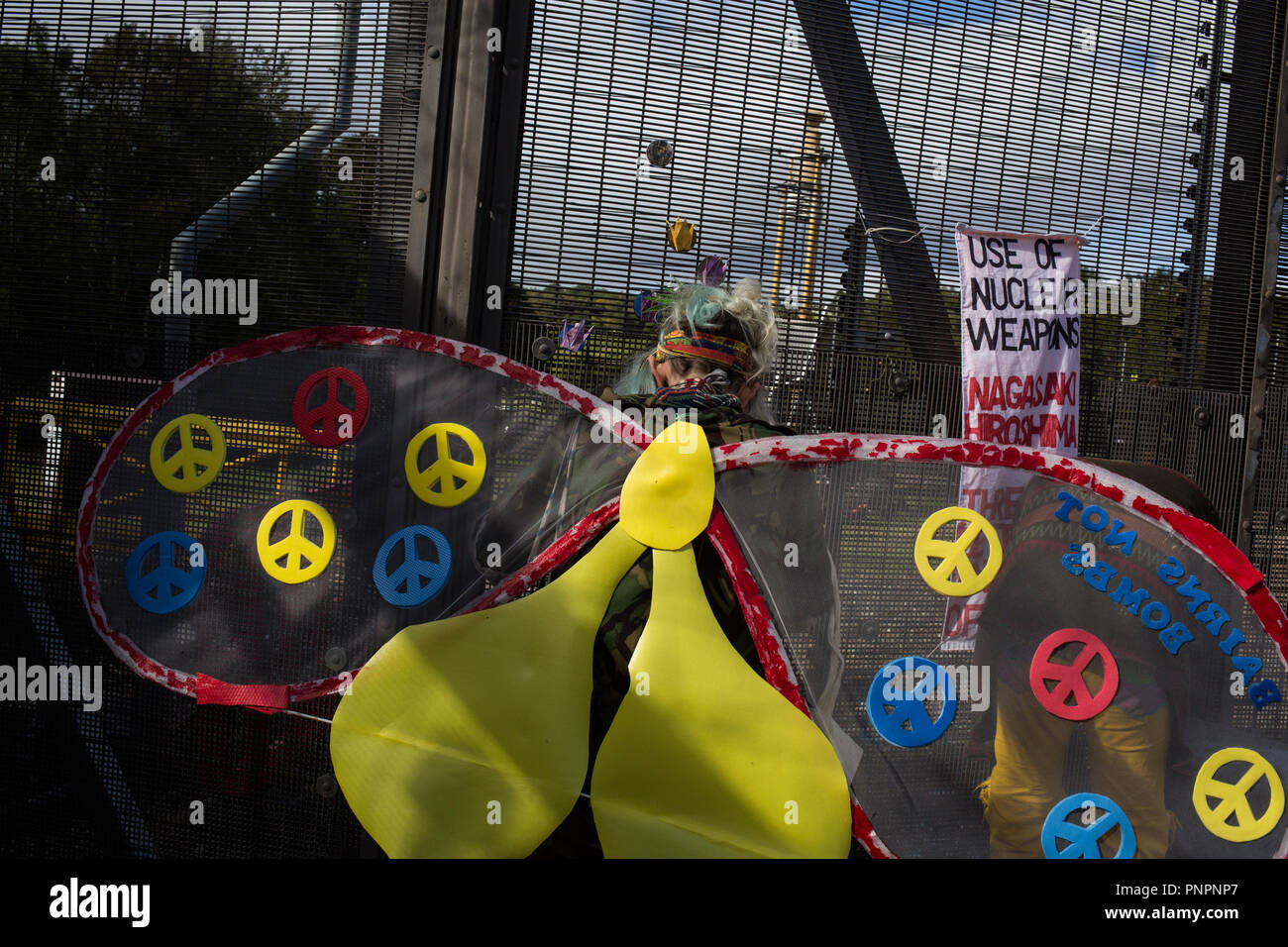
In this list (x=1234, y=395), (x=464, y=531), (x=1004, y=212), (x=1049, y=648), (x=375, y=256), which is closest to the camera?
(x=1049, y=648)

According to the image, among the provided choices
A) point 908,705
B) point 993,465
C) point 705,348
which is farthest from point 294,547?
point 993,465

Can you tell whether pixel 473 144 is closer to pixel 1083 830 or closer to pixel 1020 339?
pixel 1020 339

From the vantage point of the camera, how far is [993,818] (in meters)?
2.76

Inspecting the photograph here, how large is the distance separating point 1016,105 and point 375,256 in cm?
268

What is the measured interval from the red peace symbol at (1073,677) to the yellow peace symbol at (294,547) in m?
2.28

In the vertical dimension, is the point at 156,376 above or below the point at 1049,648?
above

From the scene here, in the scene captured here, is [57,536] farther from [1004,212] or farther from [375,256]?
[1004,212]

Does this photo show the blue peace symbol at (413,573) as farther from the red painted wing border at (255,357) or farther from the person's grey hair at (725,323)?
the person's grey hair at (725,323)

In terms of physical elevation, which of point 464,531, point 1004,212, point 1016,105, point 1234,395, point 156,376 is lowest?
point 464,531

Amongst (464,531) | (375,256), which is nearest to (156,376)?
(375,256)

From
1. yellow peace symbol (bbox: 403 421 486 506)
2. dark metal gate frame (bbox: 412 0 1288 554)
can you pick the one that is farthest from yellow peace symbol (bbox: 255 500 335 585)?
dark metal gate frame (bbox: 412 0 1288 554)

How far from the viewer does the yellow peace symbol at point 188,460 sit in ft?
10.3

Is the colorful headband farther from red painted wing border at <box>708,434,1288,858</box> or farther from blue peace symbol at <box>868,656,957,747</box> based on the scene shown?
blue peace symbol at <box>868,656,957,747</box>

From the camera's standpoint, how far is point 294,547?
3.11 metres
